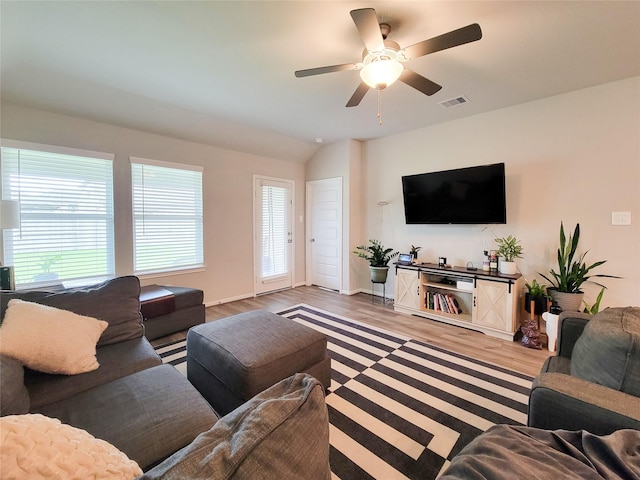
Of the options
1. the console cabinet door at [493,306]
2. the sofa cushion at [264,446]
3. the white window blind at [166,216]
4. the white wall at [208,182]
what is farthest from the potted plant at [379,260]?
the sofa cushion at [264,446]

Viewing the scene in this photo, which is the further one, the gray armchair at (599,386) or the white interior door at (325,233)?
the white interior door at (325,233)

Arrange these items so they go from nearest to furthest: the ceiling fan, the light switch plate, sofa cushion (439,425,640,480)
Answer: sofa cushion (439,425,640,480) → the ceiling fan → the light switch plate

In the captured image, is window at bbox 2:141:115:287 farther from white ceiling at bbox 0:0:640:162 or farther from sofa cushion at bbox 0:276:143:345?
sofa cushion at bbox 0:276:143:345

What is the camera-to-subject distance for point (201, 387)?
187cm

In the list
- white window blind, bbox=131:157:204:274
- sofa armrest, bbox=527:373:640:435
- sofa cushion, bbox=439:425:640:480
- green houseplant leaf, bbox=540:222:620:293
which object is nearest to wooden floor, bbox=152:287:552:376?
green houseplant leaf, bbox=540:222:620:293

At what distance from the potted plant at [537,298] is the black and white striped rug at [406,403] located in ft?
3.46

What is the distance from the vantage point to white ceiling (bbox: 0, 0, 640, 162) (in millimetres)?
1803

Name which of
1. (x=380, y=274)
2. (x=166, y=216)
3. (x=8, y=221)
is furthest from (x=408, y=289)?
(x=8, y=221)

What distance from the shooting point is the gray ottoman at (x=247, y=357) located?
159cm

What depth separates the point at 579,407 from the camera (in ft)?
3.42

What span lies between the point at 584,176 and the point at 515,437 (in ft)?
10.6

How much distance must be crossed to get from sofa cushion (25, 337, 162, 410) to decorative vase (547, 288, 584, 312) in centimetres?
356

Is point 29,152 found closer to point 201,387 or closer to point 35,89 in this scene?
point 35,89

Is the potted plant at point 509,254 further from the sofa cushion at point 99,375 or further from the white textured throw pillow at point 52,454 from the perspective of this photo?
the white textured throw pillow at point 52,454
